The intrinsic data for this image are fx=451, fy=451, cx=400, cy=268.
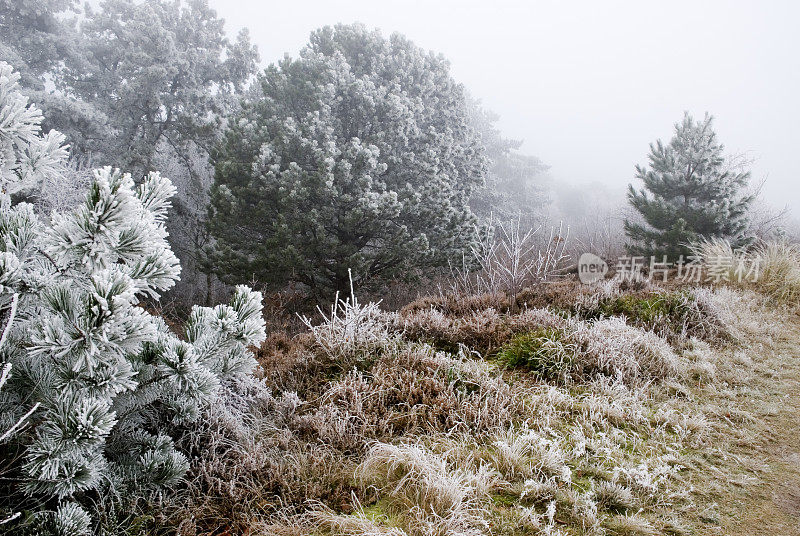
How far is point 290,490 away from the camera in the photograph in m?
2.43

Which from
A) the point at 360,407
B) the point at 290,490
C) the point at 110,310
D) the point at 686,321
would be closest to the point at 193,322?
the point at 110,310

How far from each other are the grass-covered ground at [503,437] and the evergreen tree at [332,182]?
5.67 metres

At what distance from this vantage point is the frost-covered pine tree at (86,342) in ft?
5.65

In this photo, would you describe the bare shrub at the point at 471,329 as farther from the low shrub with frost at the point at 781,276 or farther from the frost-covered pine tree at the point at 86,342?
the low shrub with frost at the point at 781,276

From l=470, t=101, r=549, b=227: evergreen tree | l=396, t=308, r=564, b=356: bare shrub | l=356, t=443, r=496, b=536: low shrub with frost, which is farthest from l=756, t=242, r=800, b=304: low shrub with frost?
l=470, t=101, r=549, b=227: evergreen tree

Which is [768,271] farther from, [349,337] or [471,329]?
[349,337]

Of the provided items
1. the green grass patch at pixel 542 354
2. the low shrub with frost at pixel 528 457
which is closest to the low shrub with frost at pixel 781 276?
the green grass patch at pixel 542 354

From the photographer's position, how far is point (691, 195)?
39.8 ft

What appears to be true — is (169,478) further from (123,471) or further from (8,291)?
(8,291)

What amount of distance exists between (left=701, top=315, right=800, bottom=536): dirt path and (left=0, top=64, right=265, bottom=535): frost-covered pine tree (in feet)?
9.23

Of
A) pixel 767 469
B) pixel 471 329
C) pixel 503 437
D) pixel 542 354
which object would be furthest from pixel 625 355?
pixel 503 437

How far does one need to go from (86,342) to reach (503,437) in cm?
247

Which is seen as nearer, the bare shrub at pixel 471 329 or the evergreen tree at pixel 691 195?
the bare shrub at pixel 471 329

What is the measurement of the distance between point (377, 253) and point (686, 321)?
7.24 metres
